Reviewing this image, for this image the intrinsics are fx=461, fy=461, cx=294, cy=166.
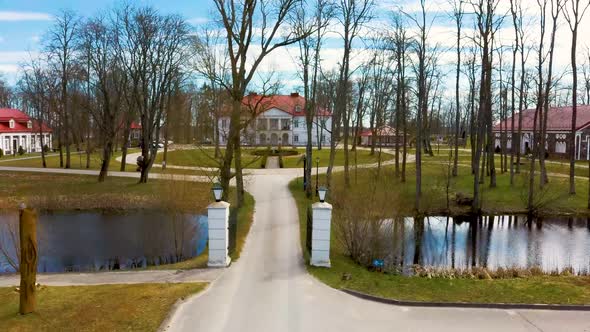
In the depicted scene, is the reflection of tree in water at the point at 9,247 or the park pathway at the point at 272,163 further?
the park pathway at the point at 272,163

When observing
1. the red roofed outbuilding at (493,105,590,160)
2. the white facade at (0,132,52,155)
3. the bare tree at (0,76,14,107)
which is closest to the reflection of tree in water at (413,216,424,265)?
the red roofed outbuilding at (493,105,590,160)

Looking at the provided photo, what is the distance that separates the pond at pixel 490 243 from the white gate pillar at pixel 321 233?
2154mm

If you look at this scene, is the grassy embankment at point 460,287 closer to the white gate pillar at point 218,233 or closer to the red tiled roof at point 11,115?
the white gate pillar at point 218,233

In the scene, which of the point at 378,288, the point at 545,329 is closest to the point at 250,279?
the point at 378,288

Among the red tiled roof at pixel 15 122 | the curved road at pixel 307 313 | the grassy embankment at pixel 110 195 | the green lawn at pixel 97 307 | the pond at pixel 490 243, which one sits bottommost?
the pond at pixel 490 243

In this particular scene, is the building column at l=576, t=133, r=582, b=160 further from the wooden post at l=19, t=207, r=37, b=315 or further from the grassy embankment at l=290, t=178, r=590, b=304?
the wooden post at l=19, t=207, r=37, b=315

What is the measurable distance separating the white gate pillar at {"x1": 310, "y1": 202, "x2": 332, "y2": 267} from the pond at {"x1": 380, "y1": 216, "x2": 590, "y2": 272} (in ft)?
7.07

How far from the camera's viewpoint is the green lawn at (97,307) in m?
8.09

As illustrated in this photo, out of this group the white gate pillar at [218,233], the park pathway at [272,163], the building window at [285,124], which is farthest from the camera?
the building window at [285,124]

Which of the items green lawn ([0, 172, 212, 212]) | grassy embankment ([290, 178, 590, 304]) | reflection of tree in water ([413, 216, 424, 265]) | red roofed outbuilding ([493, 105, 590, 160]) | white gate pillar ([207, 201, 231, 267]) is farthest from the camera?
red roofed outbuilding ([493, 105, 590, 160])

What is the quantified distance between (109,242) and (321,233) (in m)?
9.07

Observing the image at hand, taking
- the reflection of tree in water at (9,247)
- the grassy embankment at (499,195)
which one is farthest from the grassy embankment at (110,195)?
the grassy embankment at (499,195)

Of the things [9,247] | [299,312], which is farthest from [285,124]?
[299,312]

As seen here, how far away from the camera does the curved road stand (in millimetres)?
8438
